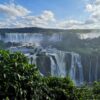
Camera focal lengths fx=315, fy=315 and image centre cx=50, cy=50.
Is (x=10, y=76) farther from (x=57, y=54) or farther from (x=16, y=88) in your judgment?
(x=57, y=54)

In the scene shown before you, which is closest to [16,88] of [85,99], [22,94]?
[22,94]

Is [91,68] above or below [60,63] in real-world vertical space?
below

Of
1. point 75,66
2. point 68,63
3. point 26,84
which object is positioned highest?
point 26,84

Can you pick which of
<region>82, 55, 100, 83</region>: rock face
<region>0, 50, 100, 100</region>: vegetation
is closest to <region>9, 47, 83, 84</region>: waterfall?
<region>82, 55, 100, 83</region>: rock face

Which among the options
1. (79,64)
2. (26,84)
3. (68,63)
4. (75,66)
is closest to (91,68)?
(79,64)

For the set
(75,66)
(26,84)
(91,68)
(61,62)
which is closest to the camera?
(26,84)

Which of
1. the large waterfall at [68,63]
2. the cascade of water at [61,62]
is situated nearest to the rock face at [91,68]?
the large waterfall at [68,63]

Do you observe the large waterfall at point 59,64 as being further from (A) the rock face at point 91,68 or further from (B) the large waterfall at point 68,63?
(A) the rock face at point 91,68

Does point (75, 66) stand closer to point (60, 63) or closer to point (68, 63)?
point (68, 63)

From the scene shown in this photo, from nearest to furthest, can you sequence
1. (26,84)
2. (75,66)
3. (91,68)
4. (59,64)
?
1. (26,84)
2. (59,64)
3. (75,66)
4. (91,68)

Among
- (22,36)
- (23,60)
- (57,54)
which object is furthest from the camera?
(22,36)
